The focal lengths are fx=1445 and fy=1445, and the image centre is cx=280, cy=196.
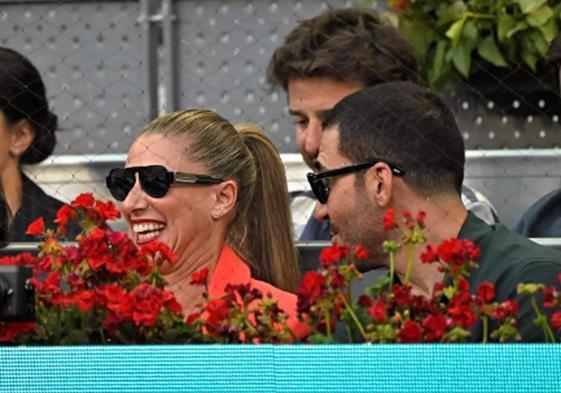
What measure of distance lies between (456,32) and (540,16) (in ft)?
0.98

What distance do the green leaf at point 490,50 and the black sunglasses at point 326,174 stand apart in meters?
1.24

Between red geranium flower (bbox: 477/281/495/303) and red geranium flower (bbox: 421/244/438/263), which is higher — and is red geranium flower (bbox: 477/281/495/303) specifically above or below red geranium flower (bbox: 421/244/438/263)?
below

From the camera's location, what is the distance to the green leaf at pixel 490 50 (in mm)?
4688

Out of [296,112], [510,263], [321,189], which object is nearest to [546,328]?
[510,263]

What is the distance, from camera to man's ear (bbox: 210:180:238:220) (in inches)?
150

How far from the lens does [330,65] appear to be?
445cm

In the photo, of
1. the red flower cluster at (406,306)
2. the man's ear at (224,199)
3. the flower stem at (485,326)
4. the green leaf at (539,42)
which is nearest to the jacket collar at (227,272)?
the man's ear at (224,199)

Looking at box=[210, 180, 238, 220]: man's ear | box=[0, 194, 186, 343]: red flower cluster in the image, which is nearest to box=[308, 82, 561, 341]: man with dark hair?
box=[210, 180, 238, 220]: man's ear

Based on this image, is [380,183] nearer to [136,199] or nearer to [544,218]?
A: [136,199]

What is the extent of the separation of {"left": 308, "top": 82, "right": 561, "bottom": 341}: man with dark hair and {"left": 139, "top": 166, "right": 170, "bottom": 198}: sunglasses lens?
1.28ft

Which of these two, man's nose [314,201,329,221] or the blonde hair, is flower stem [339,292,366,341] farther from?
the blonde hair

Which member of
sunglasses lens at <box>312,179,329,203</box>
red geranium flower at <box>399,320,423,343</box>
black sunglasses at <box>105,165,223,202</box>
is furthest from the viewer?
black sunglasses at <box>105,165,223,202</box>

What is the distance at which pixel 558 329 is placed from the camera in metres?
2.71

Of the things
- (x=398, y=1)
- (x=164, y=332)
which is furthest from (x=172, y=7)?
(x=164, y=332)
